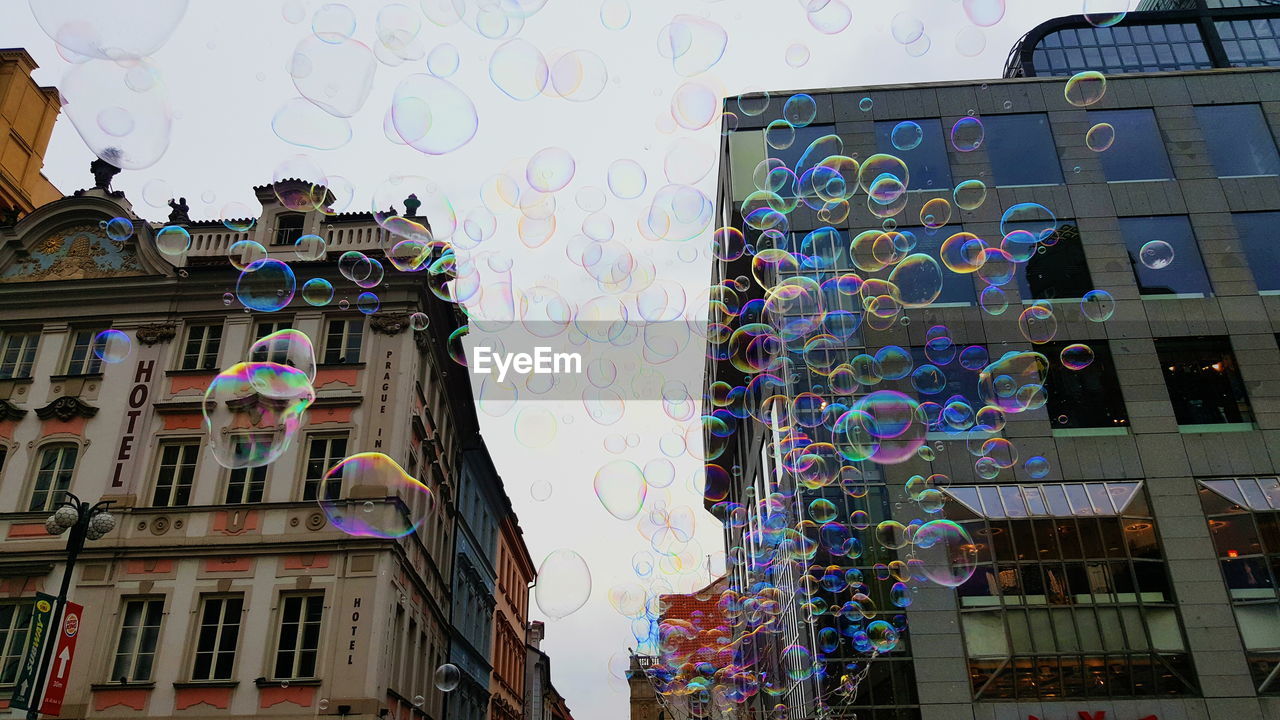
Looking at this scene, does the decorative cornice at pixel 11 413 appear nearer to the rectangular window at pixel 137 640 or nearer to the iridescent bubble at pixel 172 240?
the rectangular window at pixel 137 640

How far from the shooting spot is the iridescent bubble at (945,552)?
802 inches

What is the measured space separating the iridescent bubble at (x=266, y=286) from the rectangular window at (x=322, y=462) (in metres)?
4.80

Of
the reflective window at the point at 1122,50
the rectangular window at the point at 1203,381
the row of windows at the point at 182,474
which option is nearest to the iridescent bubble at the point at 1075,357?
the rectangular window at the point at 1203,381

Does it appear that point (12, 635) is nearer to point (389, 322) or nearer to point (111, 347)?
point (111, 347)

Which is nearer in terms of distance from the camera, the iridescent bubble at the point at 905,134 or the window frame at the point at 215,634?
the window frame at the point at 215,634

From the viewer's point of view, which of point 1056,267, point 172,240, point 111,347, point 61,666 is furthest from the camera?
point 1056,267

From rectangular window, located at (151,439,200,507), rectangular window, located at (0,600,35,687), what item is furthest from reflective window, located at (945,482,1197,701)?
rectangular window, located at (0,600,35,687)

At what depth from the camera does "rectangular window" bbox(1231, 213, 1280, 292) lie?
25203mm

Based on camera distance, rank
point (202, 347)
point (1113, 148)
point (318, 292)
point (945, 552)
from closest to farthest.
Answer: point (318, 292) < point (945, 552) < point (202, 347) < point (1113, 148)

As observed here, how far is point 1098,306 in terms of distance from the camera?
2373 cm

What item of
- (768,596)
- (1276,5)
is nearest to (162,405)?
(768,596)

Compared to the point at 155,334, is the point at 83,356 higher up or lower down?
lower down

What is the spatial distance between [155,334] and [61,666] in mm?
9494

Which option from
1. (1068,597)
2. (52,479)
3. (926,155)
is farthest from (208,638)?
(926,155)
